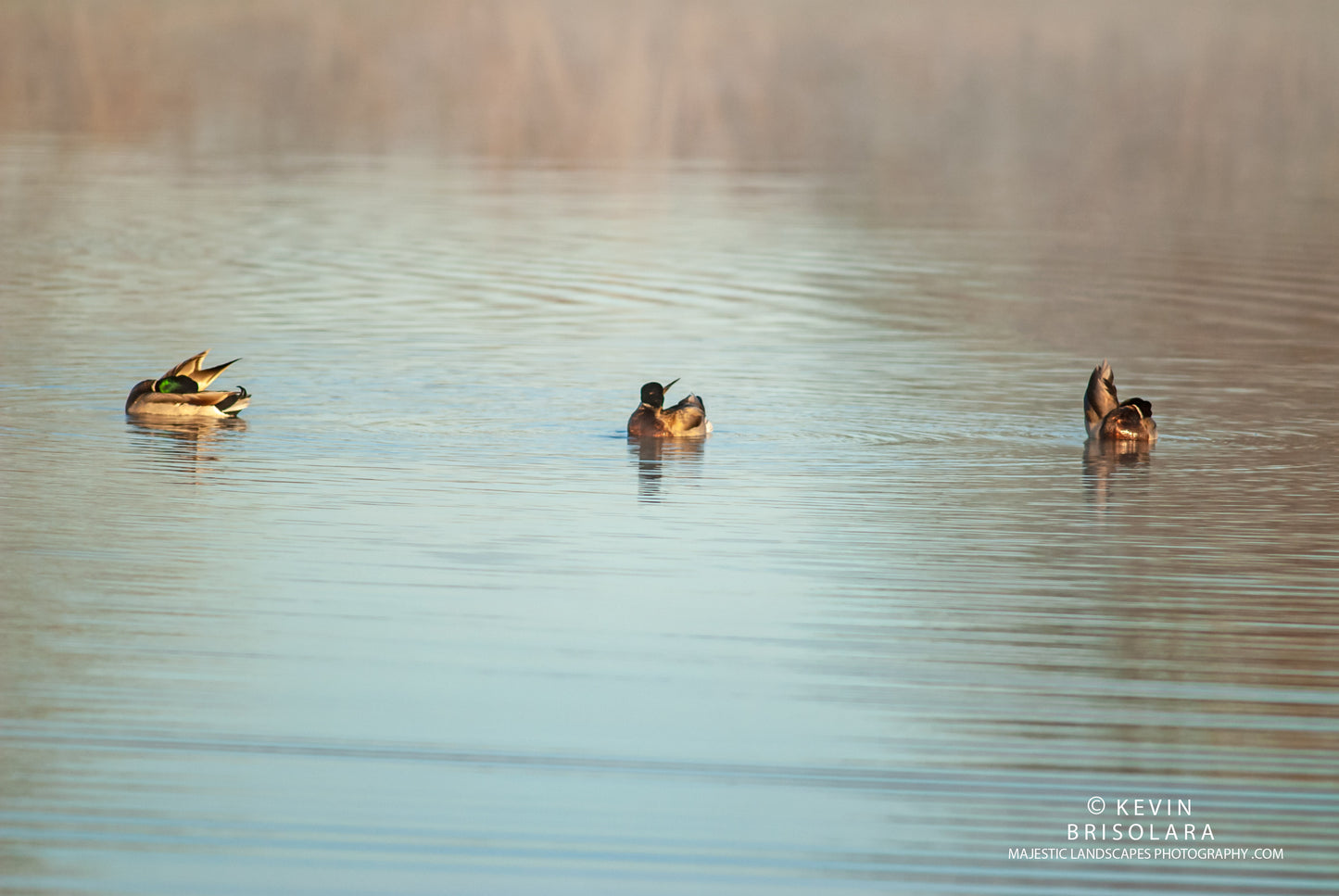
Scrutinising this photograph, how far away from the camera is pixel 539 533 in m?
12.4

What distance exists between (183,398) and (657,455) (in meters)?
3.78

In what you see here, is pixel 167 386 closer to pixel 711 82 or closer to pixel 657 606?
pixel 657 606

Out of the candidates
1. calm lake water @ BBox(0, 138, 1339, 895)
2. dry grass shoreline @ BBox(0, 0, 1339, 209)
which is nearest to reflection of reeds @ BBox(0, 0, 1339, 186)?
dry grass shoreline @ BBox(0, 0, 1339, 209)

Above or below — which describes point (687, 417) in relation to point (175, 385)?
below

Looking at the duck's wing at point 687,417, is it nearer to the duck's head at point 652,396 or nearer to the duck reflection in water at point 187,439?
the duck's head at point 652,396

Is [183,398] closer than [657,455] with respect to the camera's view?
No

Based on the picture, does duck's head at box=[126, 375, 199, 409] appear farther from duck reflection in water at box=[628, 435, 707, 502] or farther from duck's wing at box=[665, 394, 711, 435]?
duck's wing at box=[665, 394, 711, 435]

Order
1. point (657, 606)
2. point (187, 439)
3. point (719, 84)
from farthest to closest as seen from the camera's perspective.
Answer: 1. point (719, 84)
2. point (187, 439)
3. point (657, 606)

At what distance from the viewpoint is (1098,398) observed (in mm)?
16547

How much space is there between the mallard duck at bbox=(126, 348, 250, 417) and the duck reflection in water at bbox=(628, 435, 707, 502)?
10.1 ft

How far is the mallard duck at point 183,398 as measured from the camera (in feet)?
54.4

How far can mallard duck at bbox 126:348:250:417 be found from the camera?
16.6m

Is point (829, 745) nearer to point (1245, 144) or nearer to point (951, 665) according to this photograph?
point (951, 665)

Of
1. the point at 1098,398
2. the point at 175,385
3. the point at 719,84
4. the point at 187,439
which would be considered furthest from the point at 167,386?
the point at 719,84
